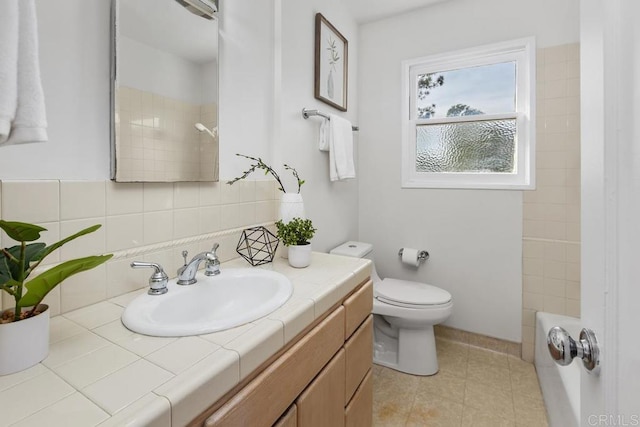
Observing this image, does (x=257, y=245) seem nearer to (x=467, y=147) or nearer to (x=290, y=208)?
(x=290, y=208)

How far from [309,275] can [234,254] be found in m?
0.38

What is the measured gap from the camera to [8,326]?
1.74 ft

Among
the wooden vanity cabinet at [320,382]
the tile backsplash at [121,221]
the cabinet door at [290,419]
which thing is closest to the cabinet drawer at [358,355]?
the wooden vanity cabinet at [320,382]

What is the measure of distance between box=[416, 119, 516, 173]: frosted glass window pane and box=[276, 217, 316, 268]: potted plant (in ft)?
4.64

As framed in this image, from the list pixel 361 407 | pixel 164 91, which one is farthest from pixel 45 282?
pixel 361 407

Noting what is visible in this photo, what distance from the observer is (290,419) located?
29.6 inches

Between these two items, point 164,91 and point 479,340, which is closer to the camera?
point 164,91

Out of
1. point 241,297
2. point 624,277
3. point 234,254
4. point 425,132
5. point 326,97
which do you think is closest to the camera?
point 624,277

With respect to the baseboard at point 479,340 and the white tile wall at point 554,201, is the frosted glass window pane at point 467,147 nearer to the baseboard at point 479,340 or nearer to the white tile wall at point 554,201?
the white tile wall at point 554,201

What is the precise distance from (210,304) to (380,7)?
2308 mm

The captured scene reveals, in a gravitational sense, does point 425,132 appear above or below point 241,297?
above

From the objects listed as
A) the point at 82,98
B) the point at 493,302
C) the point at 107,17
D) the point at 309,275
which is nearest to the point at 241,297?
the point at 309,275

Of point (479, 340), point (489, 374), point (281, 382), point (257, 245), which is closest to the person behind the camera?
point (281, 382)

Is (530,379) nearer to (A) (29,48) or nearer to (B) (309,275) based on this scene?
(B) (309,275)
